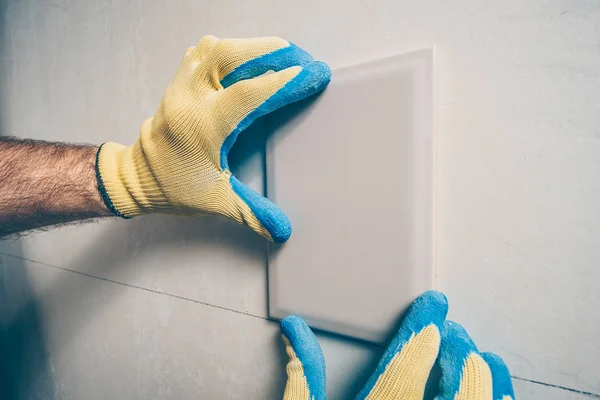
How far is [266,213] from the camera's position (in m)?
0.52

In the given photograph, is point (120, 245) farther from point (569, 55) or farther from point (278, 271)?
point (569, 55)

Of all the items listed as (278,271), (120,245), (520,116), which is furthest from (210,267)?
(520,116)

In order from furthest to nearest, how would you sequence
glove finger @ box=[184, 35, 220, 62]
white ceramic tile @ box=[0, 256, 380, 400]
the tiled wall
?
white ceramic tile @ box=[0, 256, 380, 400] → glove finger @ box=[184, 35, 220, 62] → the tiled wall

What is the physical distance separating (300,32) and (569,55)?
0.37m

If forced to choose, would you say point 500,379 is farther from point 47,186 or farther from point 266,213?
point 47,186

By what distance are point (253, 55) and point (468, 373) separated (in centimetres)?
51

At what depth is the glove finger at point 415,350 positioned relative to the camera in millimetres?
440

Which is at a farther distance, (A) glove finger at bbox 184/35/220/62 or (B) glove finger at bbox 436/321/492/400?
(A) glove finger at bbox 184/35/220/62

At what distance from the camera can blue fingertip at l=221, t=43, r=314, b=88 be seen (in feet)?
1.63

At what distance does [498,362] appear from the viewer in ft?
1.41

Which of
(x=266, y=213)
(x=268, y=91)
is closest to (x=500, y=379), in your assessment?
(x=266, y=213)

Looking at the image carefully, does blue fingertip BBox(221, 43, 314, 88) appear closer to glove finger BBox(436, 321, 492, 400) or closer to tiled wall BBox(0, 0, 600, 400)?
tiled wall BBox(0, 0, 600, 400)

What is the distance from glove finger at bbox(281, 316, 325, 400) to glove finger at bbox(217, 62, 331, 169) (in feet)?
1.09

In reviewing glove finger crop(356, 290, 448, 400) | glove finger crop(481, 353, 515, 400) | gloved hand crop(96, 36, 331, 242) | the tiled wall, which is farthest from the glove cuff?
glove finger crop(481, 353, 515, 400)
